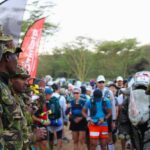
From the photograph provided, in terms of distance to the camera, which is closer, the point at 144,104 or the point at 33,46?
the point at 144,104

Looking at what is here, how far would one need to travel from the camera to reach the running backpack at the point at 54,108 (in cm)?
906

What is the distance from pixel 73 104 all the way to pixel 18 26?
4.74m

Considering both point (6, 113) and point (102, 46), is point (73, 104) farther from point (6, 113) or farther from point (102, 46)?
point (102, 46)

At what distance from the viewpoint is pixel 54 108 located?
29.9 ft

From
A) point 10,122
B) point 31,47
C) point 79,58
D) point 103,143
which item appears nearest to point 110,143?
point 103,143

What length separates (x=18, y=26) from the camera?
486cm

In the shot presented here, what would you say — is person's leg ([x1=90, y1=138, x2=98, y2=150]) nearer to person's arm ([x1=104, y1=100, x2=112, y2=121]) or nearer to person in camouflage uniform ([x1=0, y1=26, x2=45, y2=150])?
person's arm ([x1=104, y1=100, x2=112, y2=121])

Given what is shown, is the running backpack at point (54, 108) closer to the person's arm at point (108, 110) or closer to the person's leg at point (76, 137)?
the person's leg at point (76, 137)

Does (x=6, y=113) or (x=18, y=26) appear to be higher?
(x=18, y=26)

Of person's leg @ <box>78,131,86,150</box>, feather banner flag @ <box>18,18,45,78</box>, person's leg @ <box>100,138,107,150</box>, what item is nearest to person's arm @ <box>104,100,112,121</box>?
person's leg @ <box>100,138,107,150</box>

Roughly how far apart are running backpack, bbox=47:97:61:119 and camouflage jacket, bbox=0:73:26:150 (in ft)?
18.8

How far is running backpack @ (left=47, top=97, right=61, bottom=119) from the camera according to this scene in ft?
29.7

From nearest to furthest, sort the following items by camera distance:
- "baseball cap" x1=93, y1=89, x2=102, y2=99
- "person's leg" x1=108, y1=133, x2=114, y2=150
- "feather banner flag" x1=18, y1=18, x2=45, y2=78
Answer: "feather banner flag" x1=18, y1=18, x2=45, y2=78, "baseball cap" x1=93, y1=89, x2=102, y2=99, "person's leg" x1=108, y1=133, x2=114, y2=150

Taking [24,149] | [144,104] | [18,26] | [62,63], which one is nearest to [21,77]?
[18,26]
